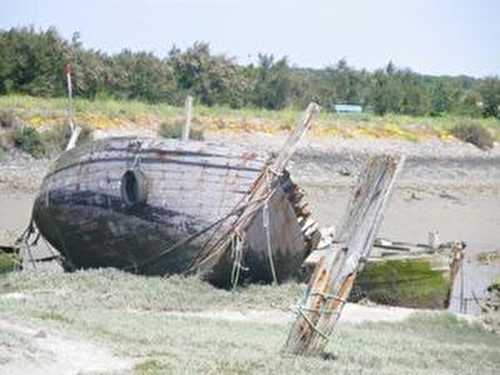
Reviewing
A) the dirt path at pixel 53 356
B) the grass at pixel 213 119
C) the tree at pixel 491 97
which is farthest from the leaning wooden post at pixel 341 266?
the tree at pixel 491 97

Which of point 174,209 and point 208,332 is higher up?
point 174,209

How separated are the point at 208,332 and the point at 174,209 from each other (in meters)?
5.40

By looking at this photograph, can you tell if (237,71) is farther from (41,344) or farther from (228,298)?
(41,344)

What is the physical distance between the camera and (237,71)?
56.4m

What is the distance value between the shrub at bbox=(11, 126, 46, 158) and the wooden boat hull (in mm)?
17165

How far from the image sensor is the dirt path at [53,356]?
852 cm

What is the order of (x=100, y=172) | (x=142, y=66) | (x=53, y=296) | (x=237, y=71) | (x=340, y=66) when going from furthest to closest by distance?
(x=340, y=66) < (x=237, y=71) < (x=142, y=66) < (x=100, y=172) < (x=53, y=296)

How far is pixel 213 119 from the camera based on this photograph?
44062mm

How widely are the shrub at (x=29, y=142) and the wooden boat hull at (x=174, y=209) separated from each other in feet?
56.3

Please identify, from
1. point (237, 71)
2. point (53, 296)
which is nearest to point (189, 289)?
point (53, 296)

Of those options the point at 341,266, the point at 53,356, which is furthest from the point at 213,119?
the point at 53,356

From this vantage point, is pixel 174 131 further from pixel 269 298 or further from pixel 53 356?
pixel 53 356

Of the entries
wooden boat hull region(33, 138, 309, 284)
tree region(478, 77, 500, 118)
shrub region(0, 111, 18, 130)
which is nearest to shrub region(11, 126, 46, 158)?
shrub region(0, 111, 18, 130)

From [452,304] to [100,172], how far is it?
599cm
